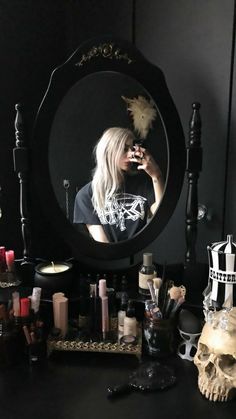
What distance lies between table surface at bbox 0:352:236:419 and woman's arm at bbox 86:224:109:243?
267 mm

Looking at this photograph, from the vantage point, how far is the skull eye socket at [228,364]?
2.65ft

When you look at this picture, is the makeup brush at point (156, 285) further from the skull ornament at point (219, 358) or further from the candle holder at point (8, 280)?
the candle holder at point (8, 280)

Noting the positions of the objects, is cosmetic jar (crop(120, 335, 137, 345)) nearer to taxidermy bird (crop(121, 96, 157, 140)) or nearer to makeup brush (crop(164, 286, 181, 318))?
makeup brush (crop(164, 286, 181, 318))

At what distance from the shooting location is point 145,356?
0.97 meters

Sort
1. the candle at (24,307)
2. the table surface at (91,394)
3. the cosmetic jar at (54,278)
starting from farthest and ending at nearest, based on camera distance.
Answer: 1. the cosmetic jar at (54,278)
2. the candle at (24,307)
3. the table surface at (91,394)

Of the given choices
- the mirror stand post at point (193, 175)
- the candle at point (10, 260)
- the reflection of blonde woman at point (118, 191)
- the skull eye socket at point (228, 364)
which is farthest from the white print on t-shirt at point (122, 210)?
the skull eye socket at point (228, 364)

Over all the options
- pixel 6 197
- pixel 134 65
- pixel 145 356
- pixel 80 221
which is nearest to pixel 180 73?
pixel 134 65

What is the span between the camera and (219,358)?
2.65 feet

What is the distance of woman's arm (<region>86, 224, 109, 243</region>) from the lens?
1042 millimetres

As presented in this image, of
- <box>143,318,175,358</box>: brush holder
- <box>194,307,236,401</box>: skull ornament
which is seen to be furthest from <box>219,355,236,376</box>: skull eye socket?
<box>143,318,175,358</box>: brush holder

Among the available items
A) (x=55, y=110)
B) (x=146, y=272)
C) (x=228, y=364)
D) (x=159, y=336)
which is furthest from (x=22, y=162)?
(x=228, y=364)

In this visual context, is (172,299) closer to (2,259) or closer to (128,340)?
(128,340)

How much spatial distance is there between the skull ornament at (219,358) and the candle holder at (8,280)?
0.47 metres

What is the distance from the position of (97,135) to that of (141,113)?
112mm
